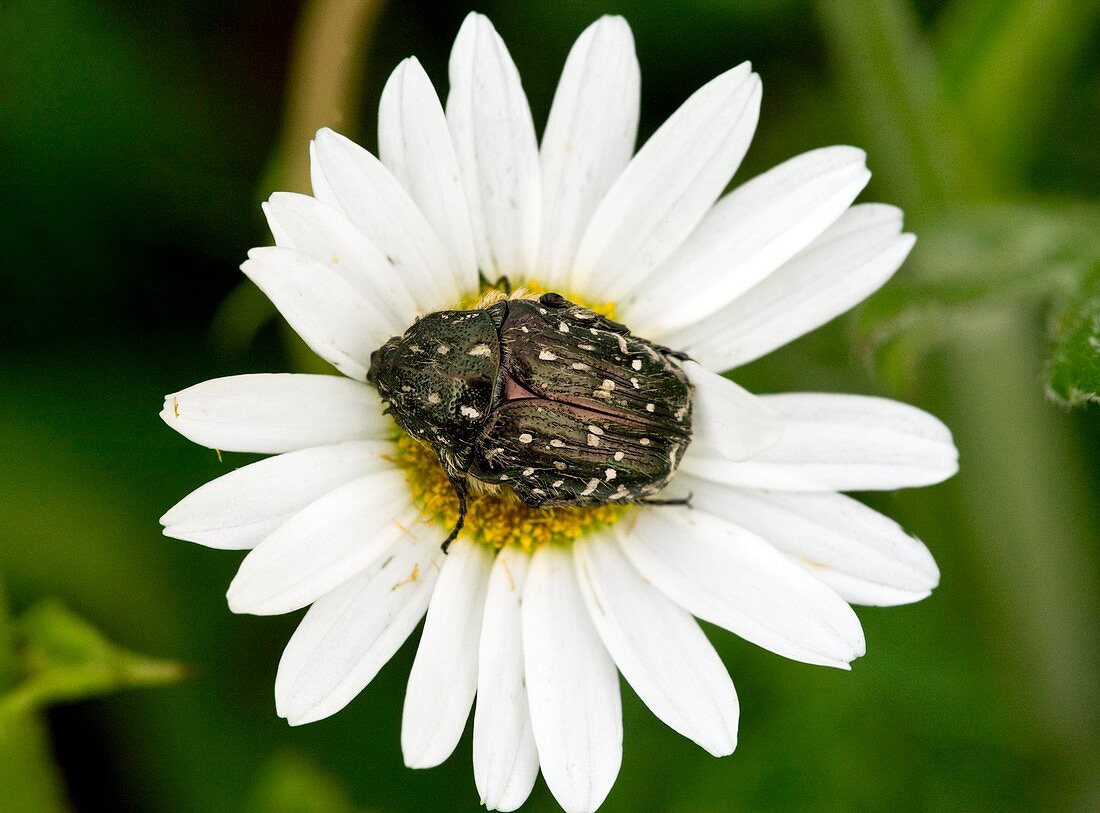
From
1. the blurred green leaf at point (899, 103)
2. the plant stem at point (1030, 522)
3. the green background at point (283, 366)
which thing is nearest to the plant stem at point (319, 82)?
the green background at point (283, 366)

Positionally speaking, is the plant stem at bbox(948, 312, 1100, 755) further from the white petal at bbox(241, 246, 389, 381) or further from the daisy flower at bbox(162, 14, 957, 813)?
the white petal at bbox(241, 246, 389, 381)

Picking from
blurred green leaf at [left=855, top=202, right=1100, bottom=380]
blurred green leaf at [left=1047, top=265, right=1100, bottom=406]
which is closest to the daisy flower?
blurred green leaf at [left=855, top=202, right=1100, bottom=380]

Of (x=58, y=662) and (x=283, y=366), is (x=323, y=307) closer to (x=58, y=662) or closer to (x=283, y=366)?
(x=58, y=662)

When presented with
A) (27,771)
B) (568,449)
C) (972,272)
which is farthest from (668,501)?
(27,771)

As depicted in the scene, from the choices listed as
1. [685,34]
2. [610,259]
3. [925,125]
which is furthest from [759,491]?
[685,34]

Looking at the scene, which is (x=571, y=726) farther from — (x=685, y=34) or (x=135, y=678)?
(x=685, y=34)
